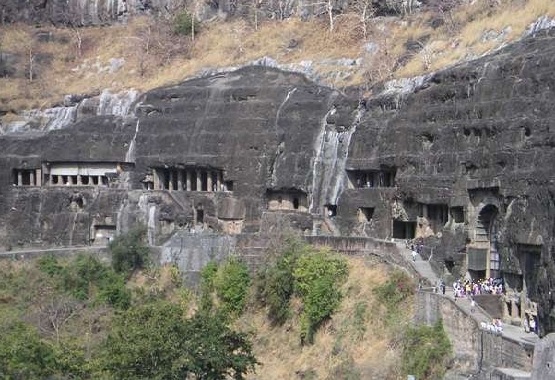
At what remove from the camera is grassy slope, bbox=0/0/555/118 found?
64.5 m

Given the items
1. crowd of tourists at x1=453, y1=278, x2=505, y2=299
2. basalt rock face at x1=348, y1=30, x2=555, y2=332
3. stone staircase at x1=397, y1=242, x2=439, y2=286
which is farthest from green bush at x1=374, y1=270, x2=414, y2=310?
basalt rock face at x1=348, y1=30, x2=555, y2=332

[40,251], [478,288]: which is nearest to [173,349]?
[478,288]

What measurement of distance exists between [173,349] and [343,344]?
9.09m

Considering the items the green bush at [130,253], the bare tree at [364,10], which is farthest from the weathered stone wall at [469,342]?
the bare tree at [364,10]

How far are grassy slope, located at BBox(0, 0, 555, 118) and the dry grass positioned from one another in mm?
13760

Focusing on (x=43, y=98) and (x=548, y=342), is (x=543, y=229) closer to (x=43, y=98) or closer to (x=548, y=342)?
(x=548, y=342)

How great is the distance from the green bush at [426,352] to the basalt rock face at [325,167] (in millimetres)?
3382

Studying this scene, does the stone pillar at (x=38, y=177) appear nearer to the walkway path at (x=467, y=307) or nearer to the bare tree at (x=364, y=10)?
the bare tree at (x=364, y=10)

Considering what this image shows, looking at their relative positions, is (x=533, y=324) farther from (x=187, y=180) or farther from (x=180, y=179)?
(x=180, y=179)

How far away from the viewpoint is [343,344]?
5141 cm

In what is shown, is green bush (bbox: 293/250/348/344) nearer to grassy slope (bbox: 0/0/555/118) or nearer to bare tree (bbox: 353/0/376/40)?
grassy slope (bbox: 0/0/555/118)

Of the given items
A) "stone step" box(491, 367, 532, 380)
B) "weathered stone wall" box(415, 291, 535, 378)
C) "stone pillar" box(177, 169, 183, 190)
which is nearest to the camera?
"stone step" box(491, 367, 532, 380)

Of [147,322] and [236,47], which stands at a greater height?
[236,47]

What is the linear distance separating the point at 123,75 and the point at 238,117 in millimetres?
16194
